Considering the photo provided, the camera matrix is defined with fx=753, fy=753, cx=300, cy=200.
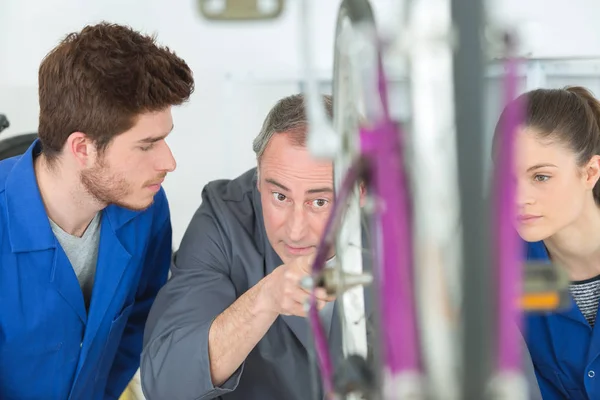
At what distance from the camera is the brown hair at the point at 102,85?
4.26ft

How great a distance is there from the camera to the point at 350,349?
0.71m

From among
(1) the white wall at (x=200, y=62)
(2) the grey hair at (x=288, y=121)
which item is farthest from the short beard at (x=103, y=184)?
(1) the white wall at (x=200, y=62)

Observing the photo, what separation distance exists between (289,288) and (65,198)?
61 cm

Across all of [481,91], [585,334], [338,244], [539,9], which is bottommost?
[585,334]

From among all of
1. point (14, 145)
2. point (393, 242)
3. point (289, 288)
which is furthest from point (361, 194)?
point (14, 145)

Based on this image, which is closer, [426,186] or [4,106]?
[426,186]

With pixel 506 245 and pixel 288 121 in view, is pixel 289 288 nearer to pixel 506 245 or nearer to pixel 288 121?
pixel 288 121

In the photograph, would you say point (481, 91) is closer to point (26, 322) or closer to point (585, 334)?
point (585, 334)

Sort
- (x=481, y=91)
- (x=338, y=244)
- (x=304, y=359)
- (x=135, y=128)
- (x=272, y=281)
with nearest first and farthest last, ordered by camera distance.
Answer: (x=481, y=91) → (x=338, y=244) → (x=272, y=281) → (x=304, y=359) → (x=135, y=128)

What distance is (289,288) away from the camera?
2.88 feet

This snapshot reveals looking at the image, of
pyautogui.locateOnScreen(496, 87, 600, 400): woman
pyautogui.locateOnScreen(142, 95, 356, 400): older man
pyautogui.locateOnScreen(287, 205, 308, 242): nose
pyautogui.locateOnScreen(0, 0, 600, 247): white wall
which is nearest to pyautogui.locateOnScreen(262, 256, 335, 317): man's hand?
pyautogui.locateOnScreen(142, 95, 356, 400): older man

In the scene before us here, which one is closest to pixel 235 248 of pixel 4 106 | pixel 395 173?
pixel 395 173

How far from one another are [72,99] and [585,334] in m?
0.95

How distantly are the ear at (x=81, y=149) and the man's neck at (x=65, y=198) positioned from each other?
0.02 metres
